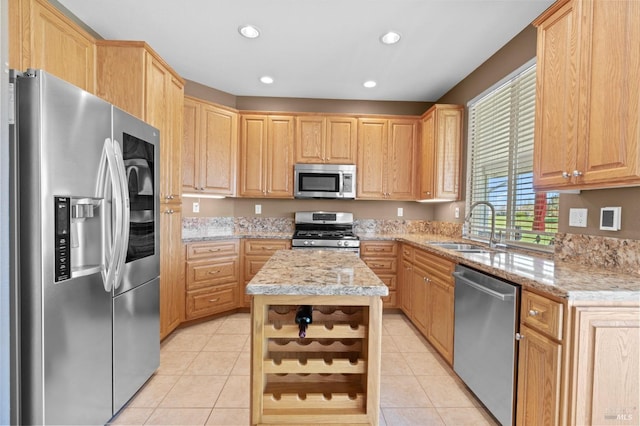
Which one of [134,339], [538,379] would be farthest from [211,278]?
Result: [538,379]

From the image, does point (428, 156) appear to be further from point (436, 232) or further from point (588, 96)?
point (588, 96)

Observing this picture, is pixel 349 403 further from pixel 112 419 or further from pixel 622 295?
pixel 112 419

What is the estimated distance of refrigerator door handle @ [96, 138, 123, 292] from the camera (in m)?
1.47

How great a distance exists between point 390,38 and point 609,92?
1.61 metres

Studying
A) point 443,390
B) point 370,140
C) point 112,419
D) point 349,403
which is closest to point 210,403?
point 112,419

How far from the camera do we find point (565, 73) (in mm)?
1562

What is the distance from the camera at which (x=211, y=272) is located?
10.2 feet

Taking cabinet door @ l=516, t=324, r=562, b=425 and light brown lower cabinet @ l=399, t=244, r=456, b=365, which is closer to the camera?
cabinet door @ l=516, t=324, r=562, b=425

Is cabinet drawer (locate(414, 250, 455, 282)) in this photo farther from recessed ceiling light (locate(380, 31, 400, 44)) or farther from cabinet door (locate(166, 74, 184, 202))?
cabinet door (locate(166, 74, 184, 202))

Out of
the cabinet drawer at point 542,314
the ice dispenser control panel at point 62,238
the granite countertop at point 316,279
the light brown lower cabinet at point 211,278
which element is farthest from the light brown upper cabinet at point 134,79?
the cabinet drawer at point 542,314

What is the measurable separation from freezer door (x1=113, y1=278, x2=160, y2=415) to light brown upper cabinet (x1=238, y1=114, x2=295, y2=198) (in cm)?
188

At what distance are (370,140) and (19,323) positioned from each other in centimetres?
346

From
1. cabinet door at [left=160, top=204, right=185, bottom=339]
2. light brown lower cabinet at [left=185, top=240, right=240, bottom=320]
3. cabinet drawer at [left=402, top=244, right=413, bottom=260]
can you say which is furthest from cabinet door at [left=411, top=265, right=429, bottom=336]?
cabinet door at [left=160, top=204, right=185, bottom=339]

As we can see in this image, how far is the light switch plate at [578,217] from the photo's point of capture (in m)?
1.76
